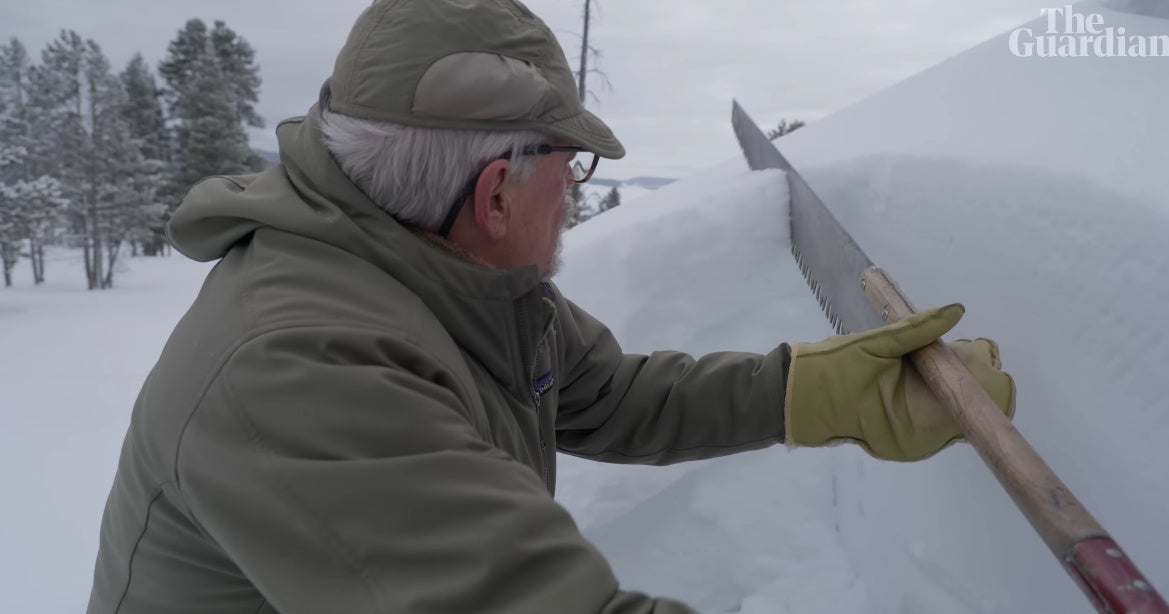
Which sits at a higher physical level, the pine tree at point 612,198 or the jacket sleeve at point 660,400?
the jacket sleeve at point 660,400

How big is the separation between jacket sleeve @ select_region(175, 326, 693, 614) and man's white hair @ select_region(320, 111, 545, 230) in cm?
31

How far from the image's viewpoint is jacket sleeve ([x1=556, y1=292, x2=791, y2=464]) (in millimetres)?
1831

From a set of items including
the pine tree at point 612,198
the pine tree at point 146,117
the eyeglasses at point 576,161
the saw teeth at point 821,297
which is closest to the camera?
the eyeglasses at point 576,161

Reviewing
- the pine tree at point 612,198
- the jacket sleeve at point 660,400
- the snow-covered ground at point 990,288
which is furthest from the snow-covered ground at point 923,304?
the pine tree at point 612,198

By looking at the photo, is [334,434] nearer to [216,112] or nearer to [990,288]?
[990,288]

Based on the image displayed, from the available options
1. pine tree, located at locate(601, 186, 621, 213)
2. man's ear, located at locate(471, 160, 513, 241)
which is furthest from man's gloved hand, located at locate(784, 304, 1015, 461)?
pine tree, located at locate(601, 186, 621, 213)

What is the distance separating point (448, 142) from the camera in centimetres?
121

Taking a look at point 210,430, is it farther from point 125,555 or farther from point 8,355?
point 8,355

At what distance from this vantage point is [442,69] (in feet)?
3.78

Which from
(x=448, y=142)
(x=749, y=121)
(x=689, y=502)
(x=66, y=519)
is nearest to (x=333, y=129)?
(x=448, y=142)

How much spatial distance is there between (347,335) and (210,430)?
0.69 feet

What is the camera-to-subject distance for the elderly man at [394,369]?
896mm

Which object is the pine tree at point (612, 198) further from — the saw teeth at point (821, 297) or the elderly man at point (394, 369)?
the elderly man at point (394, 369)

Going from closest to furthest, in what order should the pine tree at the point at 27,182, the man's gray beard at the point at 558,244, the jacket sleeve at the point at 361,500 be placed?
1. the jacket sleeve at the point at 361,500
2. the man's gray beard at the point at 558,244
3. the pine tree at the point at 27,182
